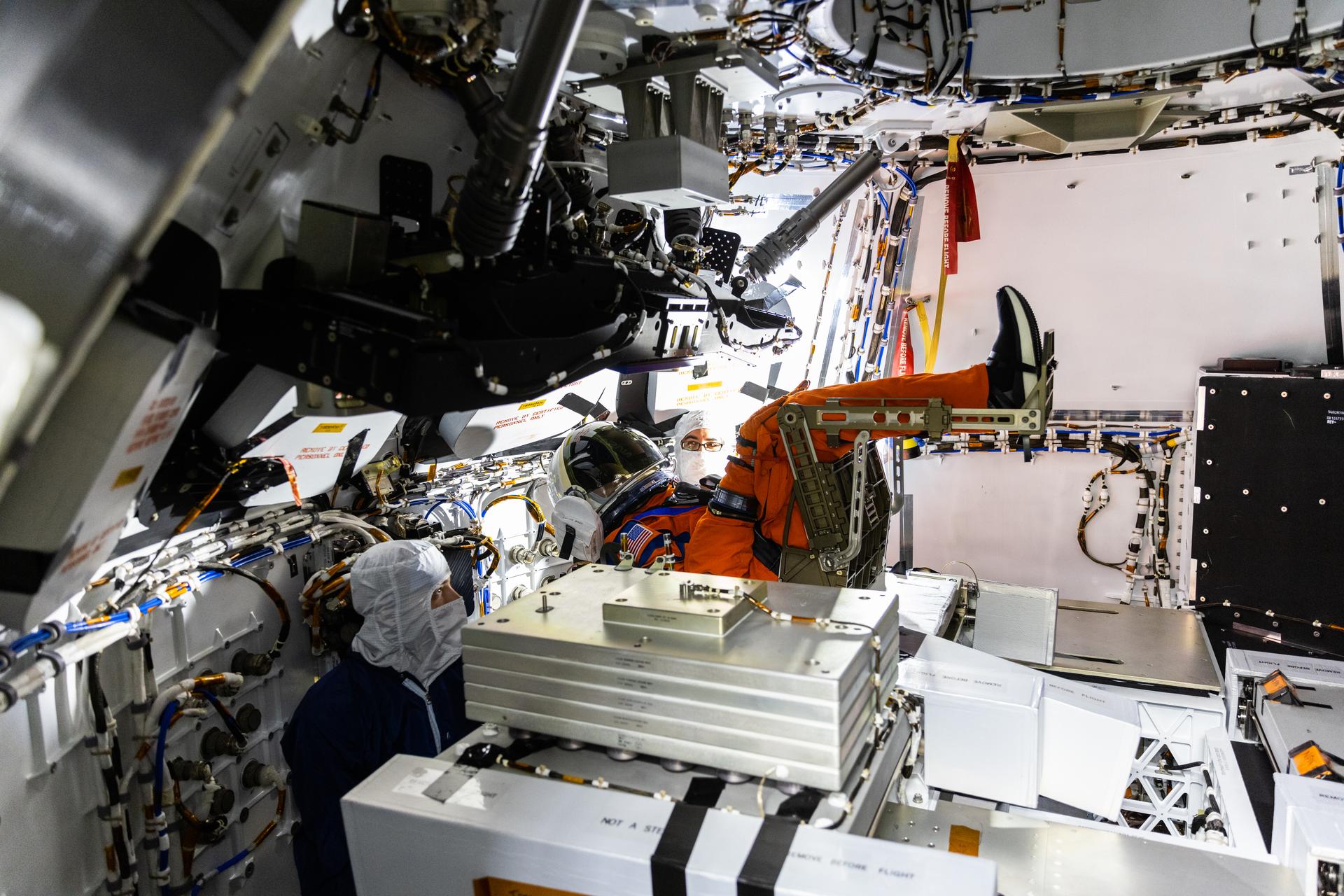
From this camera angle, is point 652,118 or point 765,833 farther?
point 652,118

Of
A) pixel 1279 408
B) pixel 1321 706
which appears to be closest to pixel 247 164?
pixel 1321 706

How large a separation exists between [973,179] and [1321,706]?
457 centimetres

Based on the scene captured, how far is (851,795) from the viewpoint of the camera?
1704mm

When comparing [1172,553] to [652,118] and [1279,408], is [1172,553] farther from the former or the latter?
[652,118]

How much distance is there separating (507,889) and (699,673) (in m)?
0.58

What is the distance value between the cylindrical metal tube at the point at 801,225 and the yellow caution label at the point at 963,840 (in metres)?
2.90

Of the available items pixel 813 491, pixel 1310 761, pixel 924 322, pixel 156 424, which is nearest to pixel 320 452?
pixel 156 424

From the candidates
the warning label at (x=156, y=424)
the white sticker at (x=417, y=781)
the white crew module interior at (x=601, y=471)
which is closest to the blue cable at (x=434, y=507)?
the white crew module interior at (x=601, y=471)

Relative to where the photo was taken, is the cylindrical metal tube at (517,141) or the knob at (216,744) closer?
the cylindrical metal tube at (517,141)

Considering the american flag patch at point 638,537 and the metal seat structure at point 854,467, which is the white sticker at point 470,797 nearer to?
the metal seat structure at point 854,467

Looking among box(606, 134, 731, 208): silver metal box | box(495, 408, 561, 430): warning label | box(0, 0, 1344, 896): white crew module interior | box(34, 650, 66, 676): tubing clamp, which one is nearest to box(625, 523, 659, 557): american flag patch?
box(0, 0, 1344, 896): white crew module interior

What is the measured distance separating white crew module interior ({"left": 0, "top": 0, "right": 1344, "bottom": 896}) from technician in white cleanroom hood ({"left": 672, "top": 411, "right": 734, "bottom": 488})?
0.03 metres

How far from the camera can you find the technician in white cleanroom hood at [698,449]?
19.4 ft

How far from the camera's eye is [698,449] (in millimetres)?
5984
